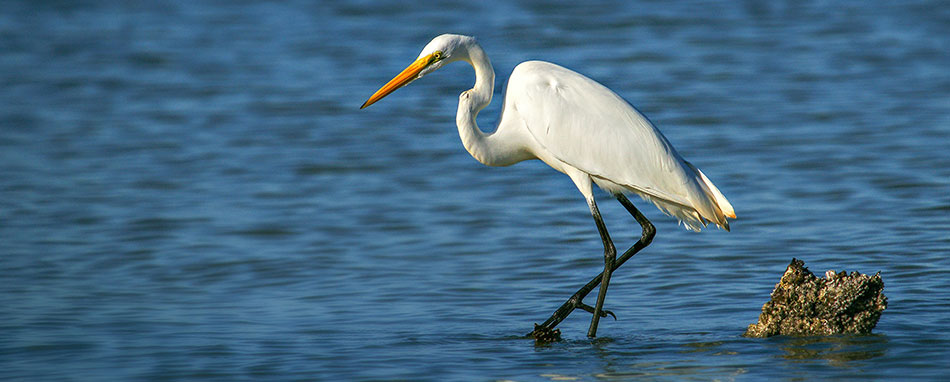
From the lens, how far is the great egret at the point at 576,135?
610 centimetres

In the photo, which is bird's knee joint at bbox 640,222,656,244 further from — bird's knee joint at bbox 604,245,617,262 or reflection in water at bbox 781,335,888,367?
reflection in water at bbox 781,335,888,367

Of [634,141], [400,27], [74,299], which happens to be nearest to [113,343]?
[74,299]

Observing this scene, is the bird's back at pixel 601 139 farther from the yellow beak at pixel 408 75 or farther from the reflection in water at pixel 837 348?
the reflection in water at pixel 837 348

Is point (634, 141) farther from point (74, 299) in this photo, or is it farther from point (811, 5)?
point (811, 5)

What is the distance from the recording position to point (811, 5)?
17406mm

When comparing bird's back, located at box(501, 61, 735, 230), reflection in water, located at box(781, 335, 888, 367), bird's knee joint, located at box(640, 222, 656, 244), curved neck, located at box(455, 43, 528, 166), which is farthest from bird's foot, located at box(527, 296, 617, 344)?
reflection in water, located at box(781, 335, 888, 367)

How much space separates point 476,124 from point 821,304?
6.12 feet

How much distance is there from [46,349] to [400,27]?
10.8 meters

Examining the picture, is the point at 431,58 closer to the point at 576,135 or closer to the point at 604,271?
the point at 576,135

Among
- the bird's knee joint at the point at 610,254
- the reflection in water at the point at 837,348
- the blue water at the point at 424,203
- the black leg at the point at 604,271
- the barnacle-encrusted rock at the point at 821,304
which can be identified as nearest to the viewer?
the reflection in water at the point at 837,348

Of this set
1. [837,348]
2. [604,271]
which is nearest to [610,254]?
[604,271]

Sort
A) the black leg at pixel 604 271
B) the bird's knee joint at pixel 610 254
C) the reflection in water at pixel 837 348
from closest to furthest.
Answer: the reflection in water at pixel 837 348
the black leg at pixel 604 271
the bird's knee joint at pixel 610 254

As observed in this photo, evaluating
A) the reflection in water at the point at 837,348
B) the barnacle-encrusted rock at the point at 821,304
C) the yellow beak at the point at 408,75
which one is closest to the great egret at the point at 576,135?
the yellow beak at the point at 408,75

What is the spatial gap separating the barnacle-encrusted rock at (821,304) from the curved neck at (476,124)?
151 centimetres
